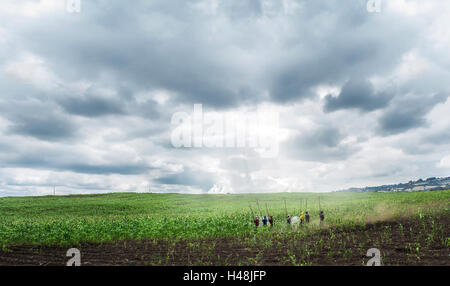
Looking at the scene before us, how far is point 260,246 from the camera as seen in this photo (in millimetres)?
17891
